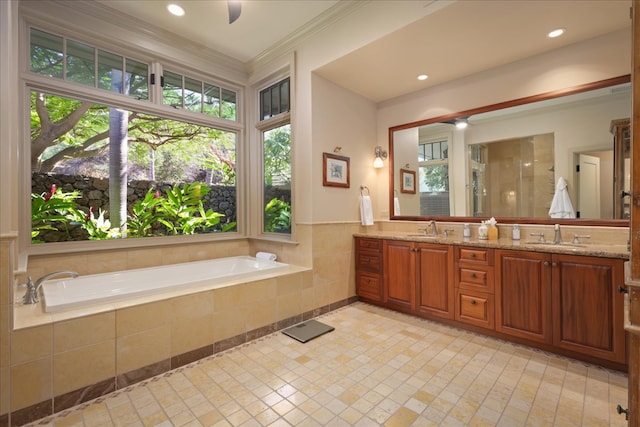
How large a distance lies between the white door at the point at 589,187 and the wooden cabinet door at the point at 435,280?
1.15 meters

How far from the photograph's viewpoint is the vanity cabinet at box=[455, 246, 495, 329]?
100 inches

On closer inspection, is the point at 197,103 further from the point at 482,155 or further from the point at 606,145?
the point at 606,145

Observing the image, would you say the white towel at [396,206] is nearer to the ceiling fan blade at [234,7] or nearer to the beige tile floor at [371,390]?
the beige tile floor at [371,390]

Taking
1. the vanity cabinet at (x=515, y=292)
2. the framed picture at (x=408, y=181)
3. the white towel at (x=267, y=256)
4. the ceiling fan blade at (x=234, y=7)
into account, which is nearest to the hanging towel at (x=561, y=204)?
the vanity cabinet at (x=515, y=292)

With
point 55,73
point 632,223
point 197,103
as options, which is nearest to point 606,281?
point 632,223

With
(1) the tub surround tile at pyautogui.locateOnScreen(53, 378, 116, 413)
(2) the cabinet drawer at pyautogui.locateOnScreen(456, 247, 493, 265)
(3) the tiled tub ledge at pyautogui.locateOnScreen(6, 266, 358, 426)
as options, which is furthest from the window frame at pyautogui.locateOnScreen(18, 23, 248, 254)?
(2) the cabinet drawer at pyautogui.locateOnScreen(456, 247, 493, 265)

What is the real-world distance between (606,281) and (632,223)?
1.47m

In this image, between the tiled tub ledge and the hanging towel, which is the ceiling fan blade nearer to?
the tiled tub ledge

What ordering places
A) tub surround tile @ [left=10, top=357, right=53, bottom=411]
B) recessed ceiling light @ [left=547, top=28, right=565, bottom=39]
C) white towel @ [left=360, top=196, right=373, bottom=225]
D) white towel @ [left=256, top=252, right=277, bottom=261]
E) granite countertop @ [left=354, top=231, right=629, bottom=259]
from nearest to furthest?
tub surround tile @ [left=10, top=357, right=53, bottom=411] < granite countertop @ [left=354, top=231, right=629, bottom=259] < recessed ceiling light @ [left=547, top=28, right=565, bottom=39] < white towel @ [left=256, top=252, right=277, bottom=261] < white towel @ [left=360, top=196, right=373, bottom=225]

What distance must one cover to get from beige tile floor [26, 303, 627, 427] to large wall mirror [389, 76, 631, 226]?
131cm

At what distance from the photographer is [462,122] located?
10.6 feet

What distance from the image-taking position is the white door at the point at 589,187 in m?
2.48

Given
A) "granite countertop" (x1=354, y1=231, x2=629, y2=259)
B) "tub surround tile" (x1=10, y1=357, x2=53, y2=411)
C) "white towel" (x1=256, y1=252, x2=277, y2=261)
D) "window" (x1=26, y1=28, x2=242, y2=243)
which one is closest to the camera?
"tub surround tile" (x1=10, y1=357, x2=53, y2=411)

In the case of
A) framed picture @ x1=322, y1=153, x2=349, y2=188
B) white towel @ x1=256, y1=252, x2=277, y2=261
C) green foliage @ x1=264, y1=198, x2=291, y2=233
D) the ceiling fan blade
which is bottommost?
white towel @ x1=256, y1=252, x2=277, y2=261
